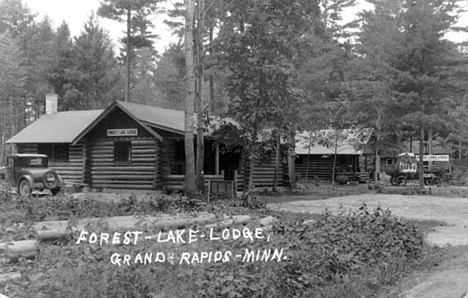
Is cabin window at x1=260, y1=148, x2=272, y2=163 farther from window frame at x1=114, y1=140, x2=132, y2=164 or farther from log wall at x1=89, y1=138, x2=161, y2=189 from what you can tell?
window frame at x1=114, y1=140, x2=132, y2=164

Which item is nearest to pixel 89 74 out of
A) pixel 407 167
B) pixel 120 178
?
pixel 120 178

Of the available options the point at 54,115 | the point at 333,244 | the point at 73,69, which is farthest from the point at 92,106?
the point at 333,244

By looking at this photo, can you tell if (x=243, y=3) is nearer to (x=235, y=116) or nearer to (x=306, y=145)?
(x=235, y=116)

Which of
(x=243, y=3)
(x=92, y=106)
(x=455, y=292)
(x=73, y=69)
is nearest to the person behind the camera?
(x=455, y=292)

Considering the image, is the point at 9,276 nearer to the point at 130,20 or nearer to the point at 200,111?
the point at 200,111

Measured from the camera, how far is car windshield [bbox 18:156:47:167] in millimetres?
19047

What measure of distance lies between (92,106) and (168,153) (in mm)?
19488

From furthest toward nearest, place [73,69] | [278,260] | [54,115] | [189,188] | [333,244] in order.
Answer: [73,69] → [54,115] → [189,188] → [333,244] → [278,260]

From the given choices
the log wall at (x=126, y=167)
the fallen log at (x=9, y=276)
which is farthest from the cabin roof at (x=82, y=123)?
the fallen log at (x=9, y=276)

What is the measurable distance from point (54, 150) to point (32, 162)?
23.1 ft

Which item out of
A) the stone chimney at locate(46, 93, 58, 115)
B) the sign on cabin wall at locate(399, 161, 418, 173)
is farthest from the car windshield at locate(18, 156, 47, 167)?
the sign on cabin wall at locate(399, 161, 418, 173)

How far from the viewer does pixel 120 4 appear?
36.3 meters

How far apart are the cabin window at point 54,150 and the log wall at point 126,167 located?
285 cm

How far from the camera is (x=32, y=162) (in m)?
19.3
